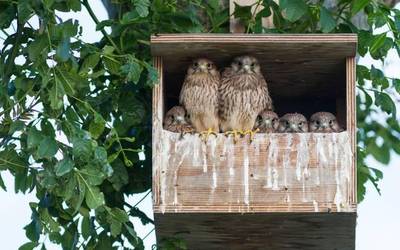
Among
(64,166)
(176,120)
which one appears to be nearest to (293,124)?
(176,120)

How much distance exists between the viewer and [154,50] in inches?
273

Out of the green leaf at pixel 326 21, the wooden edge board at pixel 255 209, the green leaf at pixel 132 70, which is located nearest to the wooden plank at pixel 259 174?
the wooden edge board at pixel 255 209

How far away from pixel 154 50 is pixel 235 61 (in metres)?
0.47

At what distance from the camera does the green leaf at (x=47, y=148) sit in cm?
650

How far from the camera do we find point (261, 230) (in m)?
6.97

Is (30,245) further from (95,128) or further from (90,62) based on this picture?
(90,62)

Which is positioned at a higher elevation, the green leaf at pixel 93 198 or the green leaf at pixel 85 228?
the green leaf at pixel 93 198

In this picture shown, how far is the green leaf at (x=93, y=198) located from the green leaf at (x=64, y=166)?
129 mm

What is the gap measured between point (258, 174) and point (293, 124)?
814 millimetres

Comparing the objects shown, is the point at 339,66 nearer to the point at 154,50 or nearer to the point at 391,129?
the point at 154,50

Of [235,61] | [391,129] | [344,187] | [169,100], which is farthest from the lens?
[391,129]

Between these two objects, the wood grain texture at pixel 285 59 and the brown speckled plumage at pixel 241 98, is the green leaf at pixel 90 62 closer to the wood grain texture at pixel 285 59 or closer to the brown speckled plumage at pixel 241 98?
the wood grain texture at pixel 285 59

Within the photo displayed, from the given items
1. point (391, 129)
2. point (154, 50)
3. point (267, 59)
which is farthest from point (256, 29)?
point (391, 129)

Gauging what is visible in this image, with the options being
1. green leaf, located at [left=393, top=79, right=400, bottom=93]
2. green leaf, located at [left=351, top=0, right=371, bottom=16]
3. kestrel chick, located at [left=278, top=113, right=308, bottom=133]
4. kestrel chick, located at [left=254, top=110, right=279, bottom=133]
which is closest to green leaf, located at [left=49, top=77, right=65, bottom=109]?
kestrel chick, located at [left=254, top=110, right=279, bottom=133]
